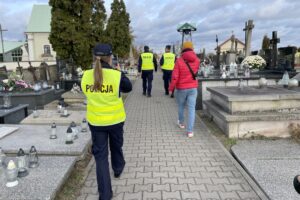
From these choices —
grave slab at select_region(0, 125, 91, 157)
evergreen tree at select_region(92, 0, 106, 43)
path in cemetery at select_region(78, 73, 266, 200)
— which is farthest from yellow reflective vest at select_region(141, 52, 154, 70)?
grave slab at select_region(0, 125, 91, 157)

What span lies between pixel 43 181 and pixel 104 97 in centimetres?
128

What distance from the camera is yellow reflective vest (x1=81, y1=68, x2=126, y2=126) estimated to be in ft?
10.4

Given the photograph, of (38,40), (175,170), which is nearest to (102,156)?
(175,170)

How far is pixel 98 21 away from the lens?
908cm

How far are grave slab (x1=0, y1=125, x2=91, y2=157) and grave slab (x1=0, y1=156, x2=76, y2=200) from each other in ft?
0.86

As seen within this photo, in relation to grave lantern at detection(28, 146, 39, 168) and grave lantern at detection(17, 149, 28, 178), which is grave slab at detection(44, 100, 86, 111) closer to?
grave lantern at detection(28, 146, 39, 168)

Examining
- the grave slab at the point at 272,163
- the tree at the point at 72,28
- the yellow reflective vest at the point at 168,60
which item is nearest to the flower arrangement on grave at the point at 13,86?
the tree at the point at 72,28

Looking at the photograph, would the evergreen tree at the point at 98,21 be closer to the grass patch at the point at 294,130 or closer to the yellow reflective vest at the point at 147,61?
the yellow reflective vest at the point at 147,61

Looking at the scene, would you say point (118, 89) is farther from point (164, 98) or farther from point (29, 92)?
point (164, 98)

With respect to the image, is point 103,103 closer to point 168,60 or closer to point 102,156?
point 102,156

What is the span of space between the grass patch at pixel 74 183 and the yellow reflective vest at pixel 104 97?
0.98m

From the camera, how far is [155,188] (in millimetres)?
3629

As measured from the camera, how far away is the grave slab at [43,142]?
4332mm

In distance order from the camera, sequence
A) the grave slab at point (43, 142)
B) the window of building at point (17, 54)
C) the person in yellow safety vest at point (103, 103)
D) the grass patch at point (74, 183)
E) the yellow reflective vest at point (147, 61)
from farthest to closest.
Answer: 1. the window of building at point (17, 54)
2. the yellow reflective vest at point (147, 61)
3. the grave slab at point (43, 142)
4. the grass patch at point (74, 183)
5. the person in yellow safety vest at point (103, 103)
